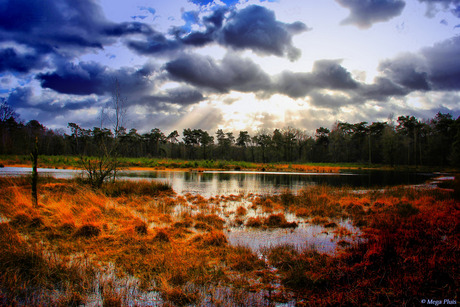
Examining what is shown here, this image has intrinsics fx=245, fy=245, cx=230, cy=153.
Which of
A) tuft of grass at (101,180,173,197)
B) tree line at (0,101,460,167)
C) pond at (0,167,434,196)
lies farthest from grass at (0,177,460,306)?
tree line at (0,101,460,167)

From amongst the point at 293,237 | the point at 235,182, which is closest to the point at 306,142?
the point at 235,182

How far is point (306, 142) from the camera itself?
10175 centimetres

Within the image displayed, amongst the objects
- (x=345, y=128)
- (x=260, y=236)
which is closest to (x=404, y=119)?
(x=345, y=128)

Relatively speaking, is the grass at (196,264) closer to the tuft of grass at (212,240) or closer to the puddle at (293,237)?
the tuft of grass at (212,240)

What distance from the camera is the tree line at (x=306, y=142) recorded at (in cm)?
7025

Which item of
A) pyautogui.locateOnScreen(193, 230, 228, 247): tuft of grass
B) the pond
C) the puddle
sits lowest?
the pond

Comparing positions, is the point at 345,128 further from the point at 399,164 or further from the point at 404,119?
the point at 399,164

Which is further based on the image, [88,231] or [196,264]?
[88,231]

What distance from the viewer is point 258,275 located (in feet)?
17.4

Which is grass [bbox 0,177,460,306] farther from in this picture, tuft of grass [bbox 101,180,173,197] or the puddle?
tuft of grass [bbox 101,180,173,197]

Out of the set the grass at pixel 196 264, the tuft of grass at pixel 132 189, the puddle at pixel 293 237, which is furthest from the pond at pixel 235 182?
the grass at pixel 196 264

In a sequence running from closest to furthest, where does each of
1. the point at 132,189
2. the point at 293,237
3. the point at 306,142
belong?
1. the point at 293,237
2. the point at 132,189
3. the point at 306,142

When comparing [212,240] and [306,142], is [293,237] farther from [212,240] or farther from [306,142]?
[306,142]

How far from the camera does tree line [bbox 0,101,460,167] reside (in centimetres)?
7025
